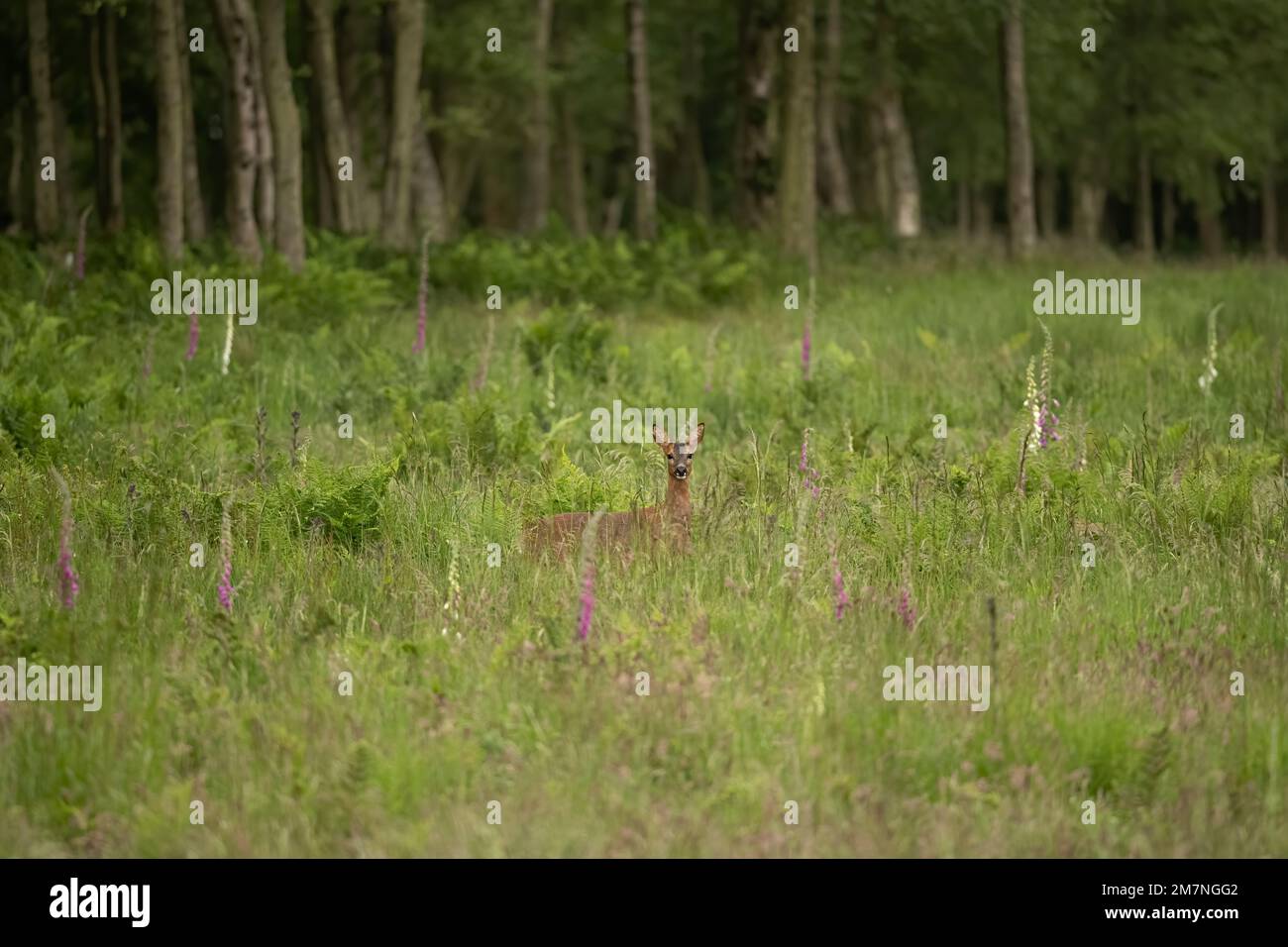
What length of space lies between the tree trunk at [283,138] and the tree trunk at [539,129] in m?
12.4

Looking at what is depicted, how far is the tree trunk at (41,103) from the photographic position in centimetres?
2477

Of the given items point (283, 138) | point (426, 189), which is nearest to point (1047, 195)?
point (426, 189)

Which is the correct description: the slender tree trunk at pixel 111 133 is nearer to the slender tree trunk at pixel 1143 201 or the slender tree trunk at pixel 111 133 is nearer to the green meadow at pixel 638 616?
the green meadow at pixel 638 616

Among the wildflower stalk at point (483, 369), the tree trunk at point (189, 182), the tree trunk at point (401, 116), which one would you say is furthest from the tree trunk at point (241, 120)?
the wildflower stalk at point (483, 369)

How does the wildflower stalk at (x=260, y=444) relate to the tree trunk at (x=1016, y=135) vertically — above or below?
below

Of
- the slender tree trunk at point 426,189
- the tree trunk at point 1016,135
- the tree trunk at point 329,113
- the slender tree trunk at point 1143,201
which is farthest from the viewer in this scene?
the slender tree trunk at point 1143,201

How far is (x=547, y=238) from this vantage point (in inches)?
886

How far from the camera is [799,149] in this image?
862 inches

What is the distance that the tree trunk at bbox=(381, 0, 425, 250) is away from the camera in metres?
21.8

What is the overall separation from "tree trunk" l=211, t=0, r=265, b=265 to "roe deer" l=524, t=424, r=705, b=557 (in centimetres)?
1065

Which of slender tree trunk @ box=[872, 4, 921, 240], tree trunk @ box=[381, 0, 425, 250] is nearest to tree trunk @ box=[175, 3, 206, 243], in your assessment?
tree trunk @ box=[381, 0, 425, 250]

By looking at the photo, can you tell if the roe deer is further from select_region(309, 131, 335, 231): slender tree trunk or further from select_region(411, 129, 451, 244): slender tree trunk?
select_region(411, 129, 451, 244): slender tree trunk
